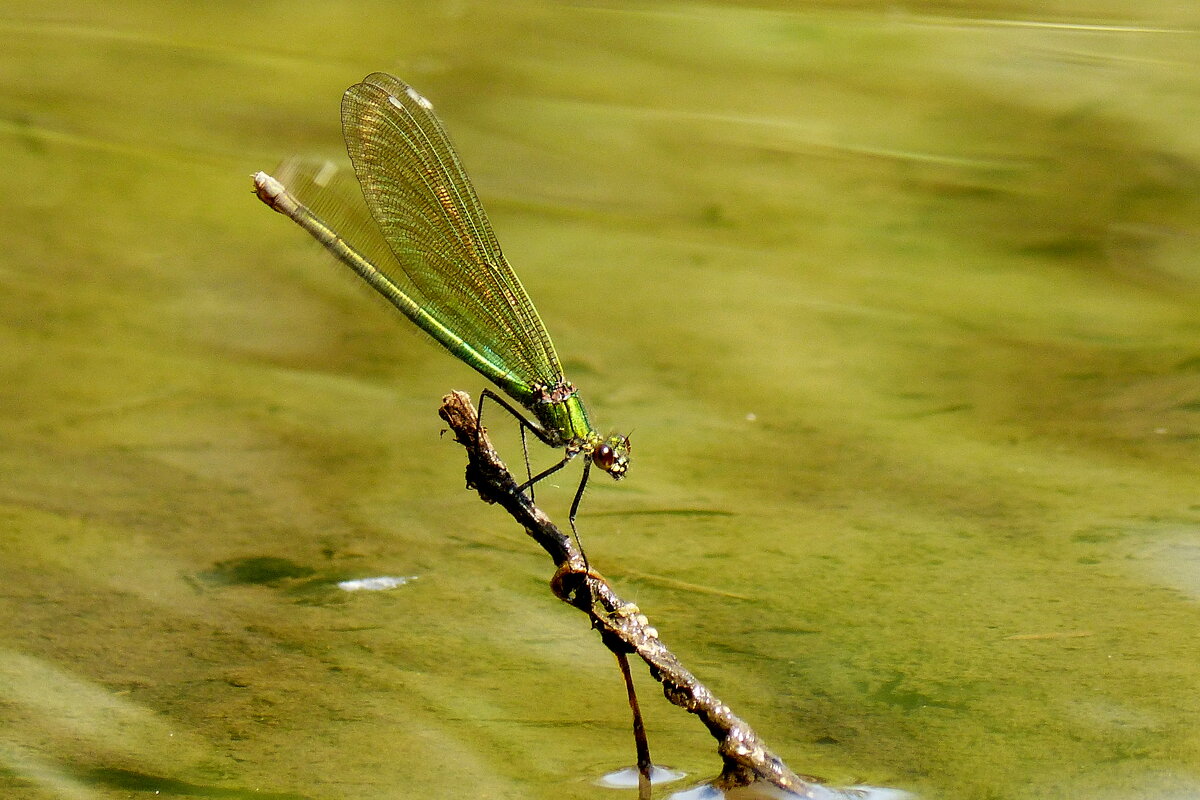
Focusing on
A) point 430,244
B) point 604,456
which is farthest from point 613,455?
point 430,244

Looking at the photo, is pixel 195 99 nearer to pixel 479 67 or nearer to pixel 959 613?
pixel 479 67

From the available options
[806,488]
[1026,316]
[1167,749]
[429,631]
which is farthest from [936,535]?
[1026,316]

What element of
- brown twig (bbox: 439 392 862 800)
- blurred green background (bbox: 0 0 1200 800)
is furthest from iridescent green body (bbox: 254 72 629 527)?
brown twig (bbox: 439 392 862 800)

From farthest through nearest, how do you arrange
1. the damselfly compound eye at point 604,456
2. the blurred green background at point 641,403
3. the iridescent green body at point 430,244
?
the iridescent green body at point 430,244
the damselfly compound eye at point 604,456
the blurred green background at point 641,403

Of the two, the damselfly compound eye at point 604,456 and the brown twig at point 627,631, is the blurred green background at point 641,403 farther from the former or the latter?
the damselfly compound eye at point 604,456

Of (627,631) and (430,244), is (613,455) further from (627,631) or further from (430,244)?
(627,631)

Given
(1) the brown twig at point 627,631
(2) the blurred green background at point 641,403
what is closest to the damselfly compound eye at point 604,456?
(2) the blurred green background at point 641,403
